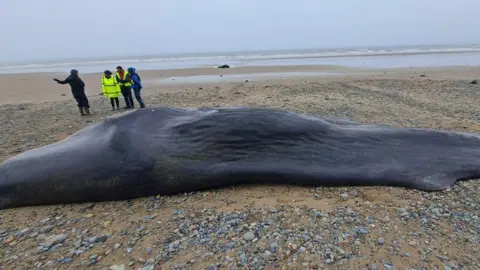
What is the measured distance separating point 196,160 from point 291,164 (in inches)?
47.1

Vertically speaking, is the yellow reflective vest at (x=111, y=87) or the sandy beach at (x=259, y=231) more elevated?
the yellow reflective vest at (x=111, y=87)

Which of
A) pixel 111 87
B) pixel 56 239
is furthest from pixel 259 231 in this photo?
pixel 111 87

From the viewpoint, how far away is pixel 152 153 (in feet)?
14.0

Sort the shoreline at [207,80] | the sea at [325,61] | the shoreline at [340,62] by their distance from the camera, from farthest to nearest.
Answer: the sea at [325,61] < the shoreline at [340,62] < the shoreline at [207,80]

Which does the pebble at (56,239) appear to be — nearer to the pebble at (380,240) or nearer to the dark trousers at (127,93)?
the pebble at (380,240)

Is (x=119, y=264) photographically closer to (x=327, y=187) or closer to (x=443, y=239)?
(x=327, y=187)

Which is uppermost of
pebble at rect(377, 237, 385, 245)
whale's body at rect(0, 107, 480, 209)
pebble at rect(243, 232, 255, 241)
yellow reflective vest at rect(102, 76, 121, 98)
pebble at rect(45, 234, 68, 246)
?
yellow reflective vest at rect(102, 76, 121, 98)

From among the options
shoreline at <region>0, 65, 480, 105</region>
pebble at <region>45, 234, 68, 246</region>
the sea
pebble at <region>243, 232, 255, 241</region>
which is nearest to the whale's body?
pebble at <region>45, 234, 68, 246</region>

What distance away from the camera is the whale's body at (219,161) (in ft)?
13.7

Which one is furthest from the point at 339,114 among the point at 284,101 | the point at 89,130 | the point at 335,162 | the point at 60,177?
the point at 60,177

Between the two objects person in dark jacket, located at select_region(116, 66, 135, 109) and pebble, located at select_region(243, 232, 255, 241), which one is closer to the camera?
pebble, located at select_region(243, 232, 255, 241)

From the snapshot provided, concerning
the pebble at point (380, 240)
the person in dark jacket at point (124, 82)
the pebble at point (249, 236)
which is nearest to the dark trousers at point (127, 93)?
the person in dark jacket at point (124, 82)

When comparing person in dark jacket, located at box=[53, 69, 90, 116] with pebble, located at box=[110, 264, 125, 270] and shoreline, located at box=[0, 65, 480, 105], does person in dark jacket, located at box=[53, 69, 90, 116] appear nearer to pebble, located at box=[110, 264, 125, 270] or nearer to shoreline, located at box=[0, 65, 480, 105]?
shoreline, located at box=[0, 65, 480, 105]

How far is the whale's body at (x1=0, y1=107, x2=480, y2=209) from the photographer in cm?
418
